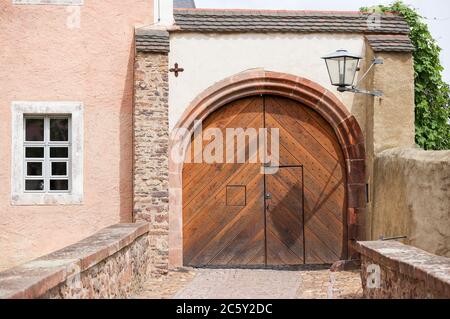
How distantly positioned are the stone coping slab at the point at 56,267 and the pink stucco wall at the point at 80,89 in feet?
8.60

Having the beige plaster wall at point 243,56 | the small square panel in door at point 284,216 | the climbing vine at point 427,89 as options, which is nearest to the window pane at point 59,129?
the beige plaster wall at point 243,56

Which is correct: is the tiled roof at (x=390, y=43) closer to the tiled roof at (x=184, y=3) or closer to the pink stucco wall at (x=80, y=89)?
the pink stucco wall at (x=80, y=89)

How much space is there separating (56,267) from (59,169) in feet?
18.3

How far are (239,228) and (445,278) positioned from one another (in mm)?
6207

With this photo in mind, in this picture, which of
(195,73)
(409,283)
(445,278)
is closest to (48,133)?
(195,73)

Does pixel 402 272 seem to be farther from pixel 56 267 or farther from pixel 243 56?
pixel 243 56

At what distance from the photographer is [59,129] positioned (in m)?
10.6

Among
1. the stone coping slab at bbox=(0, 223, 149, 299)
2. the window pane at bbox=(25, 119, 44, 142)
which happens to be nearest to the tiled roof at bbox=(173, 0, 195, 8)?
the window pane at bbox=(25, 119, 44, 142)

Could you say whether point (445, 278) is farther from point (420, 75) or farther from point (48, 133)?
point (420, 75)

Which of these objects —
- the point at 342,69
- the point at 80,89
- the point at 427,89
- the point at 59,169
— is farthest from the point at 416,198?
the point at 427,89

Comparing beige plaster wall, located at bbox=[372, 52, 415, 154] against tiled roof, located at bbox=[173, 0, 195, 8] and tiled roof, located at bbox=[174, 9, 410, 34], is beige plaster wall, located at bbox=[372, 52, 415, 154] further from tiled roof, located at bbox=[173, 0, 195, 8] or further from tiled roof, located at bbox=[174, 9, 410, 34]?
tiled roof, located at bbox=[173, 0, 195, 8]

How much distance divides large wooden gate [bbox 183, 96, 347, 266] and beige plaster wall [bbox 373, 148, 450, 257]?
1.01 m

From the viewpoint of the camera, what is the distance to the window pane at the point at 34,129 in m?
10.6

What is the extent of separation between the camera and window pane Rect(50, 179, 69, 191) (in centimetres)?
1055
